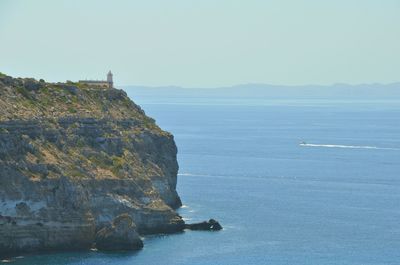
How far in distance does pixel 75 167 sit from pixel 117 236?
10442 mm

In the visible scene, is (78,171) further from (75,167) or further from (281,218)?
(281,218)

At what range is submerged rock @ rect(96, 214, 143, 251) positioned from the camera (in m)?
106

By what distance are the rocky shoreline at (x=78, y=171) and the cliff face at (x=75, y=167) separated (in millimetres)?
93

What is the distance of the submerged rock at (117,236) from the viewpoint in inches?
4181

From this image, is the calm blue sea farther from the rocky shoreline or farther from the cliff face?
the cliff face

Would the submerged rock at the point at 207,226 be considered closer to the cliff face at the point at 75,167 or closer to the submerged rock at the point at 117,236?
the cliff face at the point at 75,167

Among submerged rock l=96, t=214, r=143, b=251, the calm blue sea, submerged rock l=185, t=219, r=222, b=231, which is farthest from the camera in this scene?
submerged rock l=185, t=219, r=222, b=231

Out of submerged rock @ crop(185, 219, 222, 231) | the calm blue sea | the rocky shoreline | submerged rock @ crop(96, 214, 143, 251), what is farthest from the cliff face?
the calm blue sea

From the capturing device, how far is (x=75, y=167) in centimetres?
11338

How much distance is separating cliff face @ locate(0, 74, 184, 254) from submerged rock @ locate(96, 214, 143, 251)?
1252 millimetres

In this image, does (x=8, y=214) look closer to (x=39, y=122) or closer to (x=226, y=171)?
(x=39, y=122)

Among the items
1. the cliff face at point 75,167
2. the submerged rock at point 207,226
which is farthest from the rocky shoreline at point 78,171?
the submerged rock at point 207,226

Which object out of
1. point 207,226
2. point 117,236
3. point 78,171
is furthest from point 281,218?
point 117,236

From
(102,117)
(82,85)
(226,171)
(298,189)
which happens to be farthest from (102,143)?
(226,171)
